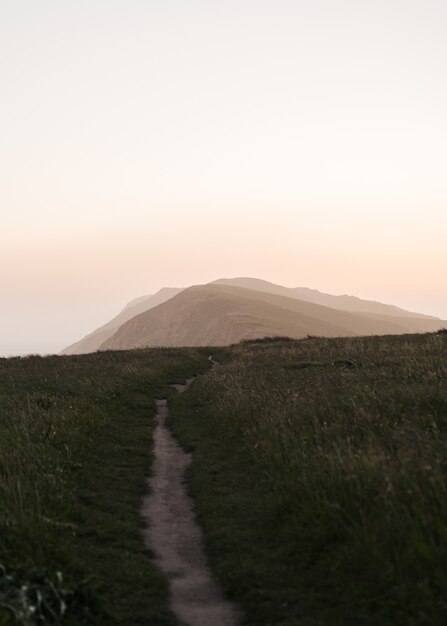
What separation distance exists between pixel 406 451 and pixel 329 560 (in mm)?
2690

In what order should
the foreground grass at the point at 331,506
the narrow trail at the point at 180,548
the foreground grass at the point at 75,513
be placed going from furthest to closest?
the narrow trail at the point at 180,548, the foreground grass at the point at 331,506, the foreground grass at the point at 75,513

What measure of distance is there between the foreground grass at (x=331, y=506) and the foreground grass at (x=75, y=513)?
1456 millimetres

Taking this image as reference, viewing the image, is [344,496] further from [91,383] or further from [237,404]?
[91,383]

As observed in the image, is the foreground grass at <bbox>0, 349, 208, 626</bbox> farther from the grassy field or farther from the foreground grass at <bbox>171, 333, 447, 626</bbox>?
the foreground grass at <bbox>171, 333, 447, 626</bbox>

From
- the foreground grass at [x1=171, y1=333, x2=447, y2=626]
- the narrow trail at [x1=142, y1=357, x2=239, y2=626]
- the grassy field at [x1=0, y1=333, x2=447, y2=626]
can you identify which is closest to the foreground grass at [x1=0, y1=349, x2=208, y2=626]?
the grassy field at [x1=0, y1=333, x2=447, y2=626]

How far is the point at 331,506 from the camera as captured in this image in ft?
29.9

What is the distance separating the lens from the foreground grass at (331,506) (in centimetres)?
724

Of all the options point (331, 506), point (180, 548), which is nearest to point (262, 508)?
point (180, 548)

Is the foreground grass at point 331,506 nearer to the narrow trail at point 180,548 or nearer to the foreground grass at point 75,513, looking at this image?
the narrow trail at point 180,548

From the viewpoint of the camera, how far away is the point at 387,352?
108ft

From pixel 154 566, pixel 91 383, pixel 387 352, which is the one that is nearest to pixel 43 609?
pixel 154 566

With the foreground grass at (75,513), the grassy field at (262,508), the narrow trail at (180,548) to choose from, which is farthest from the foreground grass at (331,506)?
the foreground grass at (75,513)

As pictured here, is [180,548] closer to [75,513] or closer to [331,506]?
[75,513]

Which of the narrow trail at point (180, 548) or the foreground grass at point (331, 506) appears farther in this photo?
the narrow trail at point (180, 548)
